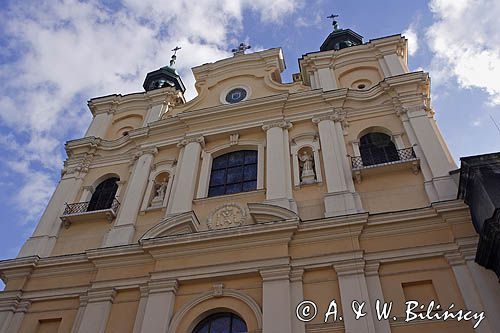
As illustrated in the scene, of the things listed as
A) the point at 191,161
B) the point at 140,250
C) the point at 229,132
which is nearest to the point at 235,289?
the point at 140,250

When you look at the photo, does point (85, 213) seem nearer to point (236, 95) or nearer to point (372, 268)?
point (236, 95)

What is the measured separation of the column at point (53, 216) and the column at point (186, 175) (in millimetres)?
3682

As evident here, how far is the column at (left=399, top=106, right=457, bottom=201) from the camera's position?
35.4 ft

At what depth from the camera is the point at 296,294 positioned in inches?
378

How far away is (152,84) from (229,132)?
378 inches

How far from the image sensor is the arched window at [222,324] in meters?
9.69

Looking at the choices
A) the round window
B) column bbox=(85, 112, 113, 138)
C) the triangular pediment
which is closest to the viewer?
the triangular pediment

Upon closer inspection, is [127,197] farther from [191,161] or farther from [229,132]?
[229,132]

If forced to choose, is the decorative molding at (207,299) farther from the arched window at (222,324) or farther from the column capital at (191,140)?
the column capital at (191,140)

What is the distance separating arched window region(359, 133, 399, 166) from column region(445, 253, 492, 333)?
12.5ft

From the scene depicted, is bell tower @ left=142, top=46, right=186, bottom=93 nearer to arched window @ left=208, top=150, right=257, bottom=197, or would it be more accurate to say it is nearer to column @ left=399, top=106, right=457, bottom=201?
arched window @ left=208, top=150, right=257, bottom=197

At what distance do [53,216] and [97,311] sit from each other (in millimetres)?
4581

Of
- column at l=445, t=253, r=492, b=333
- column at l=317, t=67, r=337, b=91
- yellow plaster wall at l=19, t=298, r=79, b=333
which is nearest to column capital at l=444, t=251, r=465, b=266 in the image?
column at l=445, t=253, r=492, b=333

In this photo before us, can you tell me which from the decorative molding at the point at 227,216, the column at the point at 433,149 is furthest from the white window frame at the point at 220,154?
the column at the point at 433,149
